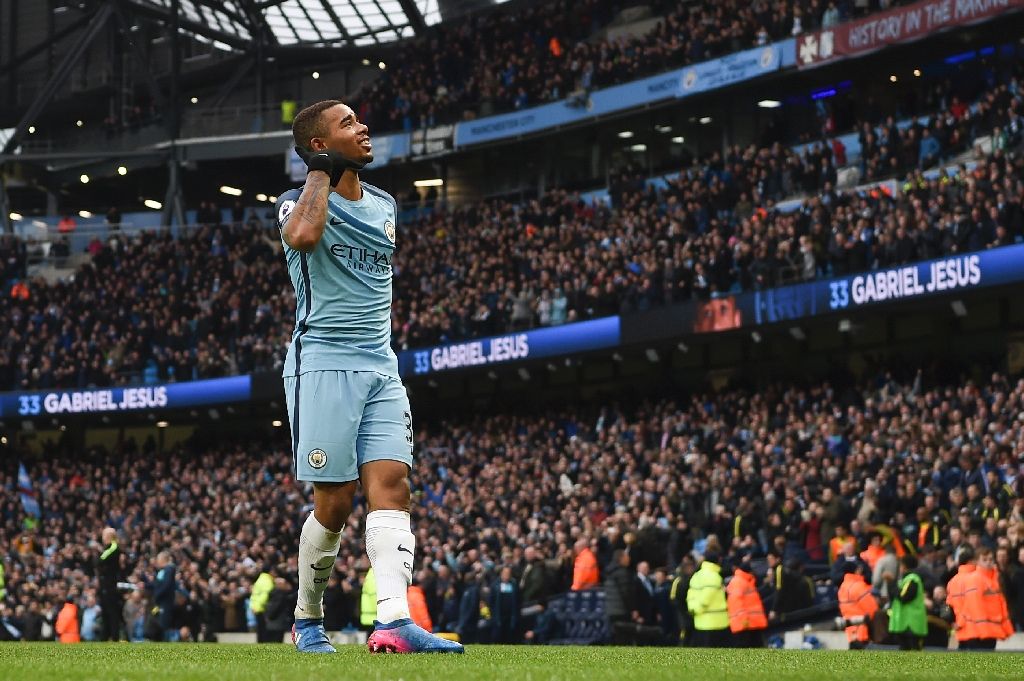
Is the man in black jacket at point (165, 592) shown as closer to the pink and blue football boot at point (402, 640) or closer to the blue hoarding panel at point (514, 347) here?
the blue hoarding panel at point (514, 347)

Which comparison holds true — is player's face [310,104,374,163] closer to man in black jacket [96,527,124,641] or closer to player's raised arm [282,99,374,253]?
player's raised arm [282,99,374,253]

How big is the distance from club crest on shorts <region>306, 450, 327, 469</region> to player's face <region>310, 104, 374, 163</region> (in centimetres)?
130

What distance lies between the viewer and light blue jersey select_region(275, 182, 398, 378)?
22.1 ft

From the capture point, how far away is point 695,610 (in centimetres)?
1898

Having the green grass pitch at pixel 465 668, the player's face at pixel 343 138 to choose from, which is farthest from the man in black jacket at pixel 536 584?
the player's face at pixel 343 138

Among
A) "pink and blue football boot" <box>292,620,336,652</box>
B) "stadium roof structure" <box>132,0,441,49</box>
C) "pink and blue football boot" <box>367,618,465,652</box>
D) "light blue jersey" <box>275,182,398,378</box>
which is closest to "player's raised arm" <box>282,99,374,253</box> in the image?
"light blue jersey" <box>275,182,398,378</box>

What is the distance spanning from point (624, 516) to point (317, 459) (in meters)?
17.7

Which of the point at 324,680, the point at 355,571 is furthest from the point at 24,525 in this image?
the point at 324,680

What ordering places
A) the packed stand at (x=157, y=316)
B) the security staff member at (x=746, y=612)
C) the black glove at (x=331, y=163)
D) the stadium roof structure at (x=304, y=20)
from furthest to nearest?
the stadium roof structure at (x=304, y=20)
the packed stand at (x=157, y=316)
the security staff member at (x=746, y=612)
the black glove at (x=331, y=163)

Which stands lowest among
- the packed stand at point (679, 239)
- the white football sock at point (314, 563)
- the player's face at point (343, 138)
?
the white football sock at point (314, 563)

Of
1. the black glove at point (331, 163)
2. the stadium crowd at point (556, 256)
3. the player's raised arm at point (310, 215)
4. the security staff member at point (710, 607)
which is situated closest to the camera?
the player's raised arm at point (310, 215)

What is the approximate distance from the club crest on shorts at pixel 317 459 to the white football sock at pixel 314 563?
1.31 ft

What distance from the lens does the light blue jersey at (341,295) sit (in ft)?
22.1

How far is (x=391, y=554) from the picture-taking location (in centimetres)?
659
